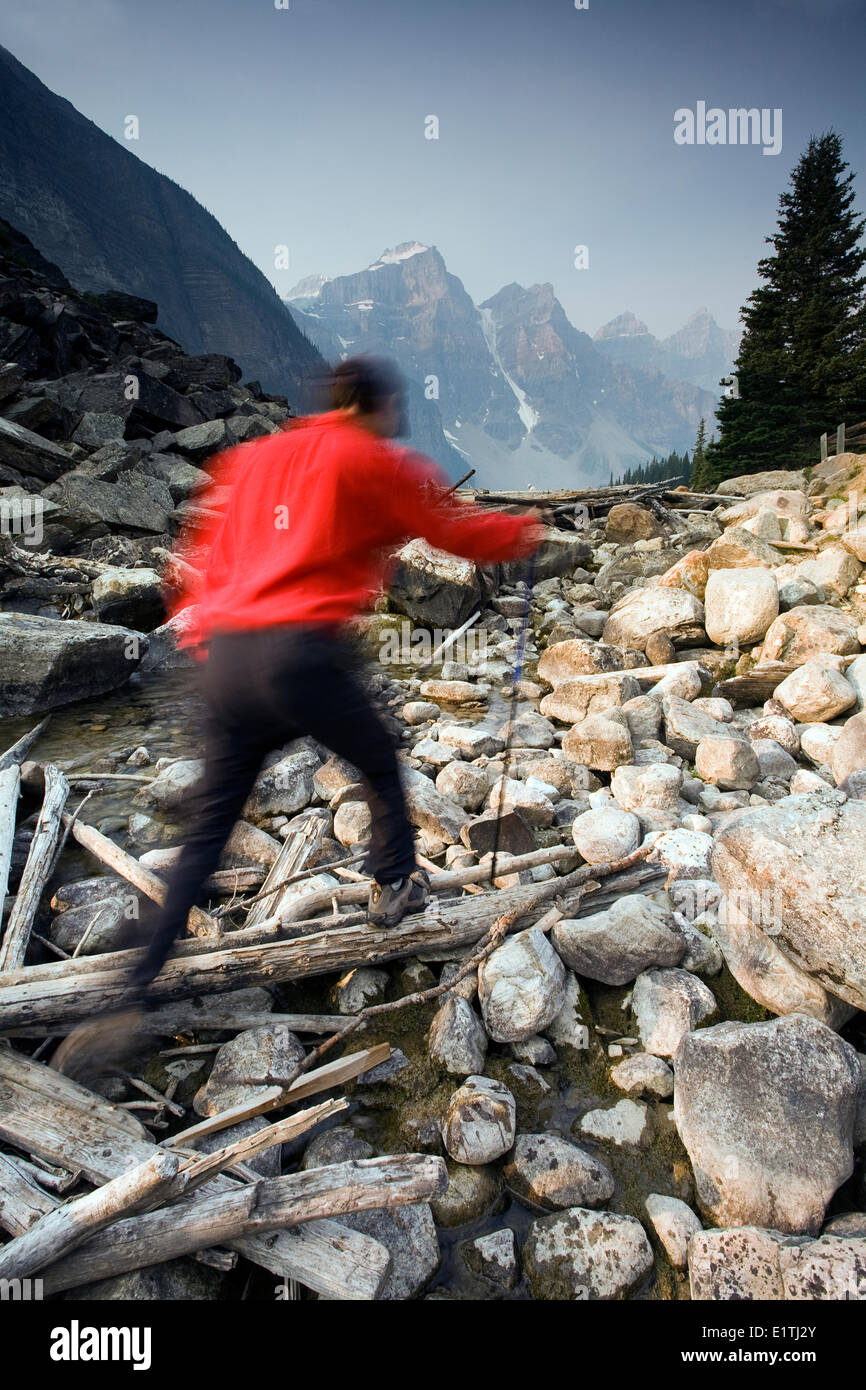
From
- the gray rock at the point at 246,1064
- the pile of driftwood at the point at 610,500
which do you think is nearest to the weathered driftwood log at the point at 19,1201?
the gray rock at the point at 246,1064

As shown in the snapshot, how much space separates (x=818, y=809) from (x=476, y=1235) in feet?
6.70

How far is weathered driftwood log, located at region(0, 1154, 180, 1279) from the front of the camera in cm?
161

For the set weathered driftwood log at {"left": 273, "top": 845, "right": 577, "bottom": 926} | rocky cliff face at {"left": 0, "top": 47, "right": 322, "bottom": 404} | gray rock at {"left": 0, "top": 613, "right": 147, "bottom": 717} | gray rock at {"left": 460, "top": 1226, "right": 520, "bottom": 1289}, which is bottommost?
gray rock at {"left": 460, "top": 1226, "right": 520, "bottom": 1289}

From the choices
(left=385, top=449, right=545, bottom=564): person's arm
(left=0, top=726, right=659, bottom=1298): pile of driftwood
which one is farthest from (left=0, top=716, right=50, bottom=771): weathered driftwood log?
(left=385, top=449, right=545, bottom=564): person's arm

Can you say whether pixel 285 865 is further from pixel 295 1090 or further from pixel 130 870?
pixel 295 1090

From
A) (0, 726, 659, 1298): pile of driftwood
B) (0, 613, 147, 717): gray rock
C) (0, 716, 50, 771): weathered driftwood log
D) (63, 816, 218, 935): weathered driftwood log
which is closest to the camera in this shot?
(0, 726, 659, 1298): pile of driftwood

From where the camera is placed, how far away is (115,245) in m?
77.0

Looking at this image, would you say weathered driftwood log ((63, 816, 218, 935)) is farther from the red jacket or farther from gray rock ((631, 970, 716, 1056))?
gray rock ((631, 970, 716, 1056))

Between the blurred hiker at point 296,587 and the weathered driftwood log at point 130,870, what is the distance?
0.66 metres

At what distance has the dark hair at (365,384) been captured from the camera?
96.7 inches

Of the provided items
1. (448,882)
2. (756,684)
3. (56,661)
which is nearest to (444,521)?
(448,882)

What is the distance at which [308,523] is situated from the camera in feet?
7.52

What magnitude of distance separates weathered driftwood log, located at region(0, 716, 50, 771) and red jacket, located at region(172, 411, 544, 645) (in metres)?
3.55

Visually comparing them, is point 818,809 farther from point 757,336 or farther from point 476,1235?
point 757,336
